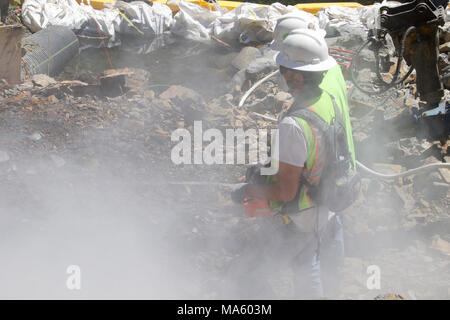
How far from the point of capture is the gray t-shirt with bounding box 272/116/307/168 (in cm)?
254

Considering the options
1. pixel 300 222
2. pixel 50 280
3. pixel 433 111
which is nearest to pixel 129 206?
pixel 50 280

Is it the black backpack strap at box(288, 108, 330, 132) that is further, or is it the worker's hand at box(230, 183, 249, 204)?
the worker's hand at box(230, 183, 249, 204)

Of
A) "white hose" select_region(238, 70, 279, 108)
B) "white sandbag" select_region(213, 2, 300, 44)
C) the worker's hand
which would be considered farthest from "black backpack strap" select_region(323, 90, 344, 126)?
"white sandbag" select_region(213, 2, 300, 44)

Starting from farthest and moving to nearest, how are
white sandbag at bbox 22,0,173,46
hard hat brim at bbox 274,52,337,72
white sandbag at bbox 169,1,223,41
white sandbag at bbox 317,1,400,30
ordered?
white sandbag at bbox 169,1,223,41
white sandbag at bbox 22,0,173,46
white sandbag at bbox 317,1,400,30
hard hat brim at bbox 274,52,337,72

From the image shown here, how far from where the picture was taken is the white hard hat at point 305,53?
8.65 ft

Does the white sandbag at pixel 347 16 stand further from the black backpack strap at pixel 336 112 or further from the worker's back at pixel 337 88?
the black backpack strap at pixel 336 112

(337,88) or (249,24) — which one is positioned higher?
(337,88)

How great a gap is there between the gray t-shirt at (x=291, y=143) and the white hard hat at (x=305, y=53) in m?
0.33

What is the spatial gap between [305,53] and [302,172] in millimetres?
698

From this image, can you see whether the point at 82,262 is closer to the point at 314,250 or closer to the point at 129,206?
the point at 129,206

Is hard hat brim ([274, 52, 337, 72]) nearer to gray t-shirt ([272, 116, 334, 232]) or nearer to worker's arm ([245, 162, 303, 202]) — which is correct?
gray t-shirt ([272, 116, 334, 232])

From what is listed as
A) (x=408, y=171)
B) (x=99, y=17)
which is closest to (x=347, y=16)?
(x=99, y=17)

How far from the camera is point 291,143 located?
255 centimetres

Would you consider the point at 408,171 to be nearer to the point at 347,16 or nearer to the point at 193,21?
the point at 347,16
